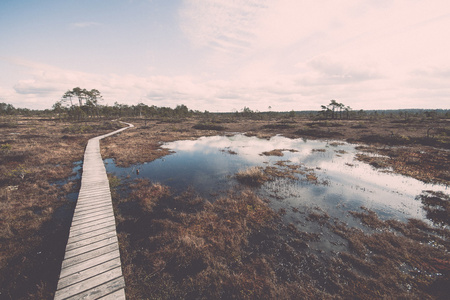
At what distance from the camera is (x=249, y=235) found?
8.88 meters

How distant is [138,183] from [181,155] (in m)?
10.2

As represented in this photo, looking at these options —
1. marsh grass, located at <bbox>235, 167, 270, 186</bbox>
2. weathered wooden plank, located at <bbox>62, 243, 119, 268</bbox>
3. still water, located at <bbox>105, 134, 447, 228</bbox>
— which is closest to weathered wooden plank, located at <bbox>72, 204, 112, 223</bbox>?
weathered wooden plank, located at <bbox>62, 243, 119, 268</bbox>

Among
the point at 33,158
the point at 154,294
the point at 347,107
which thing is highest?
the point at 347,107

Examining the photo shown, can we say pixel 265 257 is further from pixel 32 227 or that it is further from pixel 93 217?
A: pixel 32 227

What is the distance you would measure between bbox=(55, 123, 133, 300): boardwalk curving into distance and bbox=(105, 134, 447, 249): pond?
5551 millimetres

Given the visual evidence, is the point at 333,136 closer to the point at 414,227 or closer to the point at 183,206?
the point at 414,227

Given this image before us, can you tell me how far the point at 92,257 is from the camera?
6.65m

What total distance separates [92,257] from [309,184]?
15.5 meters

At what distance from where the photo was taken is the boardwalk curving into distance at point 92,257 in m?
5.43

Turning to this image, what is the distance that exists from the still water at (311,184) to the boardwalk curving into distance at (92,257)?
5.45m

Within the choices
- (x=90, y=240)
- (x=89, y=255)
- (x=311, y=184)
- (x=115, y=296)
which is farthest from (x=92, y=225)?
(x=311, y=184)

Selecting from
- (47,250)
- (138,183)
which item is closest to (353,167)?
(138,183)

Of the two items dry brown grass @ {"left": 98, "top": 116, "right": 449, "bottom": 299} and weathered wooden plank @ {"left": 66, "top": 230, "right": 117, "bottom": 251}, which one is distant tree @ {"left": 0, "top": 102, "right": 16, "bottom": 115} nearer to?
weathered wooden plank @ {"left": 66, "top": 230, "right": 117, "bottom": 251}

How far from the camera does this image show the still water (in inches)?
455
